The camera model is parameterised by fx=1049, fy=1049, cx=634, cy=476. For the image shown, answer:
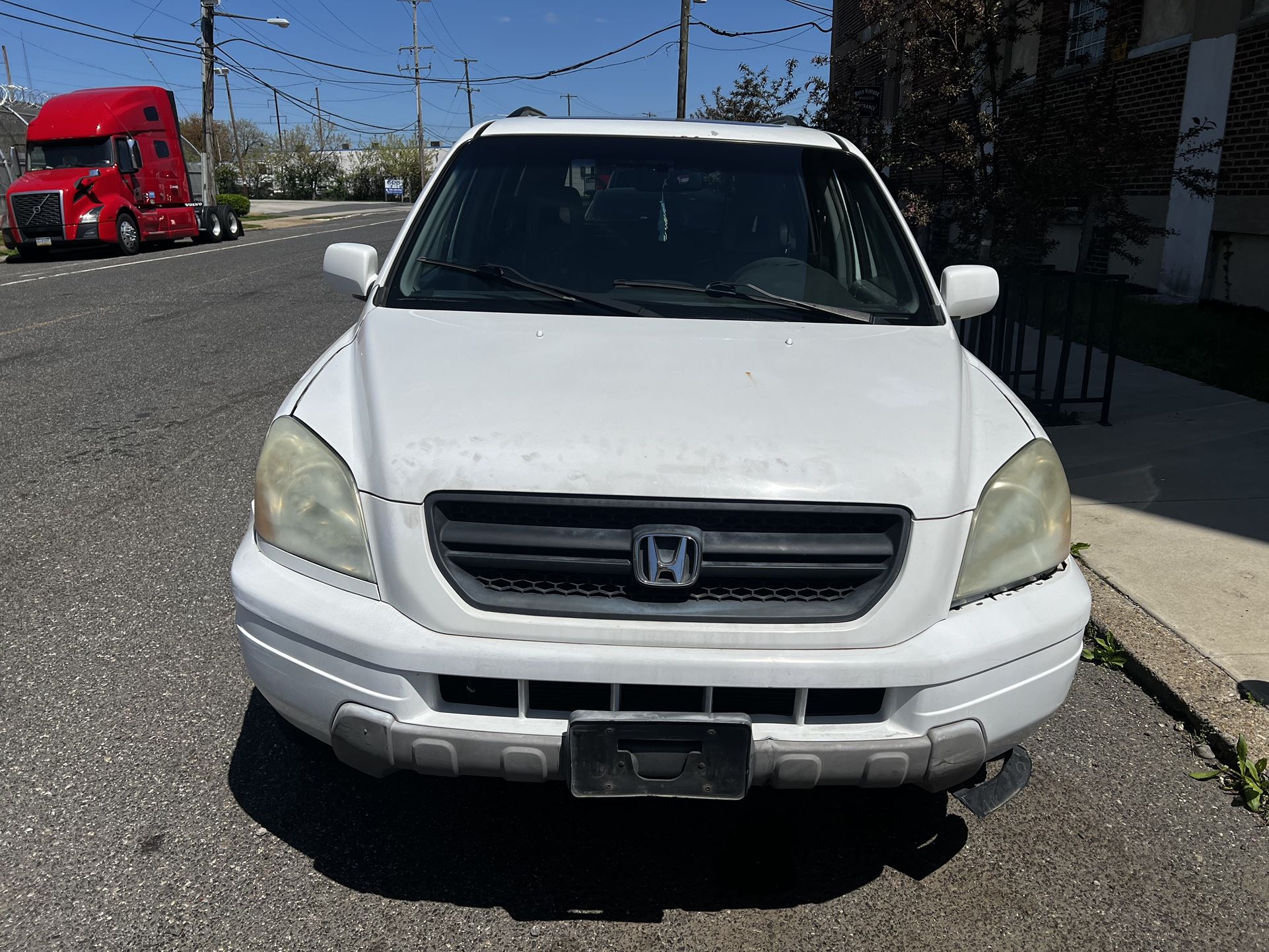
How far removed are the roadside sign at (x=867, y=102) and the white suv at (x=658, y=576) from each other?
8980mm

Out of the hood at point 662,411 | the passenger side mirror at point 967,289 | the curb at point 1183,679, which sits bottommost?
the curb at point 1183,679

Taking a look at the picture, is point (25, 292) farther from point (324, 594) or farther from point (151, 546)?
point (324, 594)

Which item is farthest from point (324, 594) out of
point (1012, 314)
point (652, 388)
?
point (1012, 314)

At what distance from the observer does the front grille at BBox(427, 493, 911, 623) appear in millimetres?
2250

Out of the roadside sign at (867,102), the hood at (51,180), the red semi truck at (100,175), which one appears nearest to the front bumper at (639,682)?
the roadside sign at (867,102)

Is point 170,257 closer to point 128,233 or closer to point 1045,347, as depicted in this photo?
point 128,233

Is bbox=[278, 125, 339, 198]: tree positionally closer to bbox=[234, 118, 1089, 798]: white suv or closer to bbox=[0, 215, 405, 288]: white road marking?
bbox=[0, 215, 405, 288]: white road marking

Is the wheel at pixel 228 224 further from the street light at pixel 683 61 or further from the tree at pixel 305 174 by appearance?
the tree at pixel 305 174

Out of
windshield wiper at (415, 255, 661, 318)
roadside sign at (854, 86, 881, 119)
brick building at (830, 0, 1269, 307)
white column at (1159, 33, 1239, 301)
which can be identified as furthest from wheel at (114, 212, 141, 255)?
windshield wiper at (415, 255, 661, 318)

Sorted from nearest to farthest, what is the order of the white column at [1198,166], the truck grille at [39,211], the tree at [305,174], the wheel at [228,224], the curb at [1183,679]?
the curb at [1183,679] → the white column at [1198,166] → the truck grille at [39,211] → the wheel at [228,224] → the tree at [305,174]

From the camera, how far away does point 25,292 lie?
14539 mm

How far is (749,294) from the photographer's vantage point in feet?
10.4

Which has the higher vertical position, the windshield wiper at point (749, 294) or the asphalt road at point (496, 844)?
the windshield wiper at point (749, 294)

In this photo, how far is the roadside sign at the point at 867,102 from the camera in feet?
35.5
